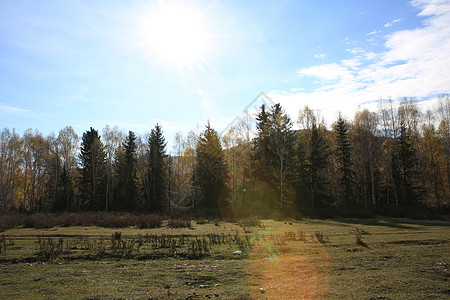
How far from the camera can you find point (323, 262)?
10.5 metres

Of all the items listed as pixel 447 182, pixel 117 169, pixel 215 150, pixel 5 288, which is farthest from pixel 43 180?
pixel 447 182

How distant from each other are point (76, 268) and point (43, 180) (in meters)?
55.3

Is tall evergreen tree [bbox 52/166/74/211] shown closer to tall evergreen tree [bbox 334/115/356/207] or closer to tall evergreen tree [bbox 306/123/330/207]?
tall evergreen tree [bbox 306/123/330/207]

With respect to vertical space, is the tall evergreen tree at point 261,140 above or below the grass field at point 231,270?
above

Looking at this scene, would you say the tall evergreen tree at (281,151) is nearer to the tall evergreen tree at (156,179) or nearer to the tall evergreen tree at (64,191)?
the tall evergreen tree at (156,179)

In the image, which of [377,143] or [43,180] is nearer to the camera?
[377,143]

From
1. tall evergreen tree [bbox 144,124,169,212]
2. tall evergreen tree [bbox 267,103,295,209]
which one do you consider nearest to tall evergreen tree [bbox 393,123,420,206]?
tall evergreen tree [bbox 267,103,295,209]

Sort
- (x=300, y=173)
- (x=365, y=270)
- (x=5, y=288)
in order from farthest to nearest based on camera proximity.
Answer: (x=300, y=173) → (x=365, y=270) → (x=5, y=288)

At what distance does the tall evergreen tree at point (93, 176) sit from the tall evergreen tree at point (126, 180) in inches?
118

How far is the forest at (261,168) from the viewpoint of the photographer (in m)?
41.8

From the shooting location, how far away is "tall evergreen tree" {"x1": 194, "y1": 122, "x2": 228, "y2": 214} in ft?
138

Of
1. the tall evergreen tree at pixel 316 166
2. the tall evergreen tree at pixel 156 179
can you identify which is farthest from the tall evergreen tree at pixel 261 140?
the tall evergreen tree at pixel 156 179

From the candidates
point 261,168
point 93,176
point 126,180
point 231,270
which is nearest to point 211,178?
point 261,168

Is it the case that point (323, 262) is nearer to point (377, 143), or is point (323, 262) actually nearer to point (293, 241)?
point (293, 241)
